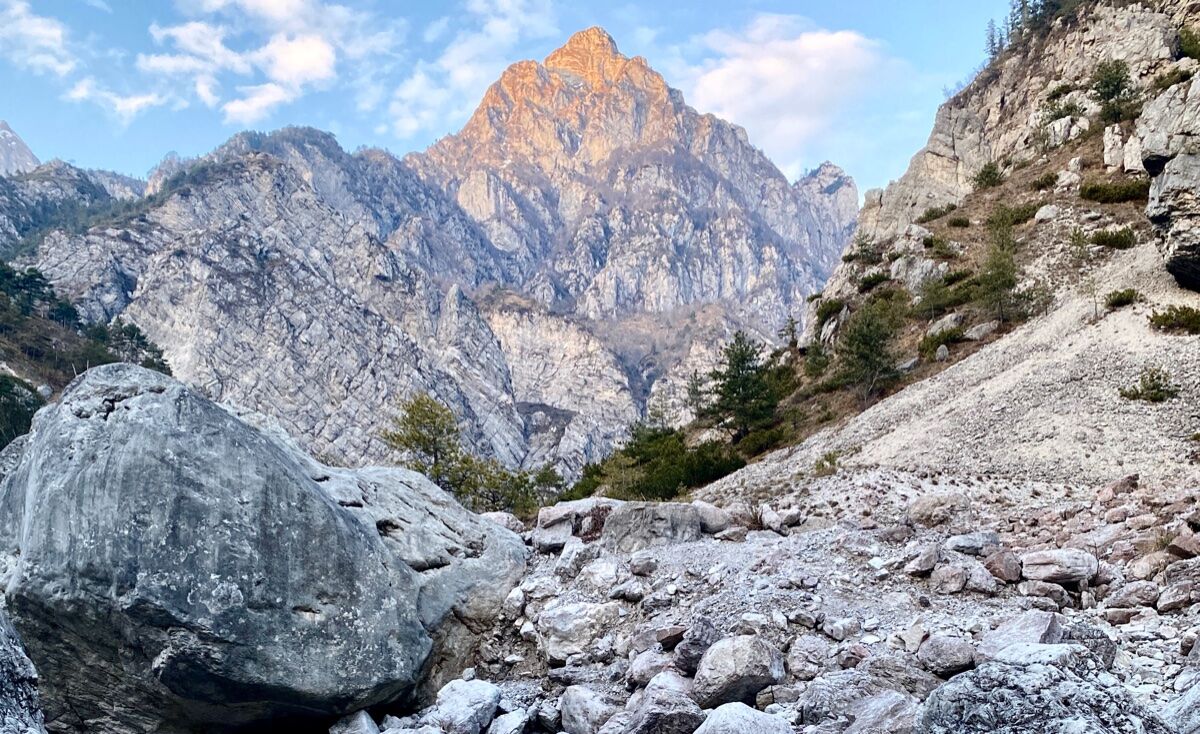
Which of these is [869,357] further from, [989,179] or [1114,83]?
[1114,83]

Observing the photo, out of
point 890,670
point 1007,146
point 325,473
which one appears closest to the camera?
point 890,670

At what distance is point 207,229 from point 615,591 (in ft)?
667

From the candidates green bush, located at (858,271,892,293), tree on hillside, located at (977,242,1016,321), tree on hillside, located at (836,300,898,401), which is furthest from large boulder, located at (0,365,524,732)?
green bush, located at (858,271,892,293)

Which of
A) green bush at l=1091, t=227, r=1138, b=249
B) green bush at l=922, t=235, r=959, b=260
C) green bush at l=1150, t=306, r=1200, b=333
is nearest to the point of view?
green bush at l=1150, t=306, r=1200, b=333

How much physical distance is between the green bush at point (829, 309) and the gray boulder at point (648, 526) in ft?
130

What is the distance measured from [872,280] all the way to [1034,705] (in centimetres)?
5089

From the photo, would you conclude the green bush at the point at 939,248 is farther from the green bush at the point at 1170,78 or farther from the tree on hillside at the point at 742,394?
the green bush at the point at 1170,78

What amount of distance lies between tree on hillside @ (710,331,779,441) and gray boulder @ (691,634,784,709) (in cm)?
3241

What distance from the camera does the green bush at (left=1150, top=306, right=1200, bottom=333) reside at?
22188 mm

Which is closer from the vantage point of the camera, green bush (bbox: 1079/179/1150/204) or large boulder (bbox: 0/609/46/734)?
large boulder (bbox: 0/609/46/734)

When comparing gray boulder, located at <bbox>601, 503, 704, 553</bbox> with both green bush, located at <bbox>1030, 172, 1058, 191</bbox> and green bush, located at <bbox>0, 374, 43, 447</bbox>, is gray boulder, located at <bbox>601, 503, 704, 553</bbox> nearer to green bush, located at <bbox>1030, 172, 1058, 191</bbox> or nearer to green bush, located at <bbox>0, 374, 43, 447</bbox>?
green bush, located at <bbox>1030, 172, 1058, 191</bbox>

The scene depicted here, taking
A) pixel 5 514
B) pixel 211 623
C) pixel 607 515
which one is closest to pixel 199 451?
pixel 211 623

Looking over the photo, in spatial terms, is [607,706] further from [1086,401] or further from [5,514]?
[1086,401]

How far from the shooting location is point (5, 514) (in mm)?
9961
